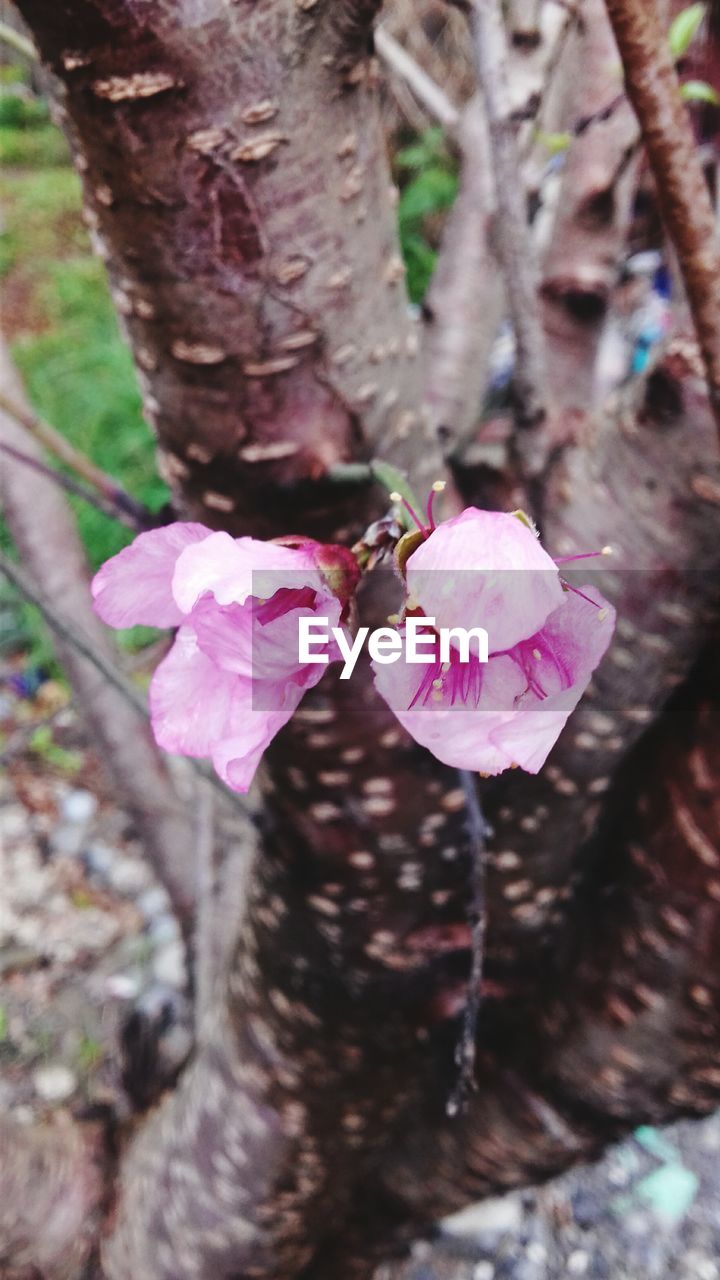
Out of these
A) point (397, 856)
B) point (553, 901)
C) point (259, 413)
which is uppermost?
point (259, 413)

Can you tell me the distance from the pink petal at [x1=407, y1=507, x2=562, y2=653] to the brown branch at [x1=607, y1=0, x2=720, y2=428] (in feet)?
0.55

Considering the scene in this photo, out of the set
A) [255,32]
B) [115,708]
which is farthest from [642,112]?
[115,708]

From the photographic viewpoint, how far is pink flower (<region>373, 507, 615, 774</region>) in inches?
10.1

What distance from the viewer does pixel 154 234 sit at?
15.4 inches

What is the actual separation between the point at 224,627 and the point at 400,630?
6cm

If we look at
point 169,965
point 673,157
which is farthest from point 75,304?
point 673,157

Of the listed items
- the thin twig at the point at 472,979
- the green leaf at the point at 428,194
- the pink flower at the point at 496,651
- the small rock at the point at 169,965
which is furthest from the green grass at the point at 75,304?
the pink flower at the point at 496,651

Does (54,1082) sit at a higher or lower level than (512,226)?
lower

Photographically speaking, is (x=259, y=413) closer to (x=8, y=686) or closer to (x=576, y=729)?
(x=576, y=729)

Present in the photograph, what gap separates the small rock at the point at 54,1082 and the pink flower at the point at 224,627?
139 centimetres

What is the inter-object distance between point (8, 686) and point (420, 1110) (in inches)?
63.5

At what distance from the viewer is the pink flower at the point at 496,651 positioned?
257mm

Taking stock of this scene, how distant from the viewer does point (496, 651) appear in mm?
270

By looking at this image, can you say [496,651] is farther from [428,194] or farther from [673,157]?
[428,194]
